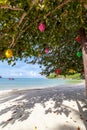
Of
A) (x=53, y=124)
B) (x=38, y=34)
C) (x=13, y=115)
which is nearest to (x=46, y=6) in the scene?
(x=38, y=34)

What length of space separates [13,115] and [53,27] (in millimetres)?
5529

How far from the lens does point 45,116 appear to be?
10258 mm

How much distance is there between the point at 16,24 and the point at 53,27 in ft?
6.51

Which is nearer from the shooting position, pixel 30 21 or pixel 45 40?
pixel 30 21

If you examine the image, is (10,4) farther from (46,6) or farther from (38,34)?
(38,34)

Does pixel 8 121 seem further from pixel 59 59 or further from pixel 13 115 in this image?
pixel 59 59

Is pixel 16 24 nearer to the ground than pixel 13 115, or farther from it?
farther from it

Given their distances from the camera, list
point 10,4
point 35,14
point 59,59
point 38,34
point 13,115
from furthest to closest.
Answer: point 59,59 → point 13,115 → point 38,34 → point 35,14 → point 10,4

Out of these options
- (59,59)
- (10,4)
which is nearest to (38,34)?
(10,4)

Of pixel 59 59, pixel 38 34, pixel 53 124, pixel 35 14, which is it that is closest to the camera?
pixel 35 14

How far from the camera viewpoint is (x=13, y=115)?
35.4ft

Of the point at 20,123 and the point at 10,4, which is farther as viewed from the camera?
the point at 20,123

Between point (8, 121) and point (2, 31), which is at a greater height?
point (2, 31)

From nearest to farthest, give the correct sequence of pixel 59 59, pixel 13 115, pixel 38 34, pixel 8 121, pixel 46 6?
pixel 46 6, pixel 38 34, pixel 8 121, pixel 13 115, pixel 59 59
